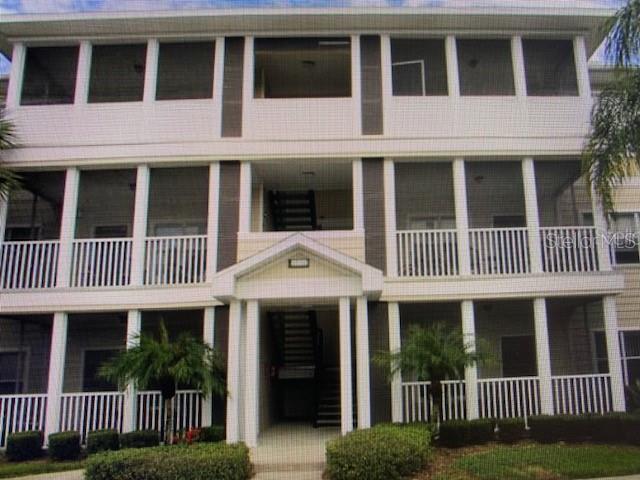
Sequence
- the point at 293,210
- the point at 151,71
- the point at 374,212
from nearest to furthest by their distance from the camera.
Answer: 1. the point at 374,212
2. the point at 151,71
3. the point at 293,210

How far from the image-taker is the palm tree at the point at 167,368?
859 centimetres

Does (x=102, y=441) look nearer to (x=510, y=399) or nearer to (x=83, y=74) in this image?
(x=83, y=74)

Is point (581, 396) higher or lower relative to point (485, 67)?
lower

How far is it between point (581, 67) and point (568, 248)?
145 inches

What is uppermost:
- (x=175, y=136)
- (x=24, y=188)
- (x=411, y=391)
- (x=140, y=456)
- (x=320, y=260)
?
(x=175, y=136)

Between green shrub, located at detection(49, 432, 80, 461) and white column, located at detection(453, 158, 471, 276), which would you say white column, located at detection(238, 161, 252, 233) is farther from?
green shrub, located at detection(49, 432, 80, 461)

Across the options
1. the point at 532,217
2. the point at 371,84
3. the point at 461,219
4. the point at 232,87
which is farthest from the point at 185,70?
the point at 532,217

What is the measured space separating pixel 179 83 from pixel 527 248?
26.8ft

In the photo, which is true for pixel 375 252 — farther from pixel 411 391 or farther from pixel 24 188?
pixel 24 188

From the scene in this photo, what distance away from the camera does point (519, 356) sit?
11.8 metres

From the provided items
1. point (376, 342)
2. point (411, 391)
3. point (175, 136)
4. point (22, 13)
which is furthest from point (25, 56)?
point (411, 391)

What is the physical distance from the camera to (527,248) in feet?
34.9

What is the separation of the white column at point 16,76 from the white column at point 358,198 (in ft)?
22.5

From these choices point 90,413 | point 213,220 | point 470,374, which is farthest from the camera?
point 213,220
